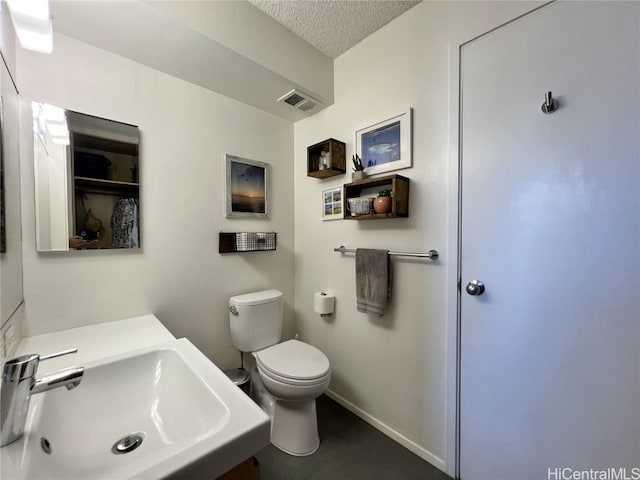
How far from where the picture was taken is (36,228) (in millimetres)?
1181

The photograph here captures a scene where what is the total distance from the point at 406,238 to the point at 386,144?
580 millimetres

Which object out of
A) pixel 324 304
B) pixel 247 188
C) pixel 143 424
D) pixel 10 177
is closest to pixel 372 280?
pixel 324 304

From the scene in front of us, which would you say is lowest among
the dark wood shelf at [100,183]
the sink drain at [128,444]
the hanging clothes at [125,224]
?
the sink drain at [128,444]

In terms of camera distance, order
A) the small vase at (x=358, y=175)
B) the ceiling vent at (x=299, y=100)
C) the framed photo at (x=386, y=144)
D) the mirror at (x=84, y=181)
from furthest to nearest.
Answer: the ceiling vent at (x=299, y=100)
the small vase at (x=358, y=175)
the framed photo at (x=386, y=144)
the mirror at (x=84, y=181)

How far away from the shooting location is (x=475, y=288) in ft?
4.04

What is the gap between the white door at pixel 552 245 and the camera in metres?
0.92

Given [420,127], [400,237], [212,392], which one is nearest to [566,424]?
[400,237]

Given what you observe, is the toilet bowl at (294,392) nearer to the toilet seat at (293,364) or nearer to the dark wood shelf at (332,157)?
the toilet seat at (293,364)

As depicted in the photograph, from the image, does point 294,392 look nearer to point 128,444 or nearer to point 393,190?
point 128,444

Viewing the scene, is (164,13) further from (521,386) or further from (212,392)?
(521,386)

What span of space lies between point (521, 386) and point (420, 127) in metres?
1.32

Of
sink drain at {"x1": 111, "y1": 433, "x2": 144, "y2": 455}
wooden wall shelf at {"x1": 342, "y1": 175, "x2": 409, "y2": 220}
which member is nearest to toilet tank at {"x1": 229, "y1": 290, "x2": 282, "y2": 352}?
wooden wall shelf at {"x1": 342, "y1": 175, "x2": 409, "y2": 220}

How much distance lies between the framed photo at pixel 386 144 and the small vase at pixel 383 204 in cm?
22

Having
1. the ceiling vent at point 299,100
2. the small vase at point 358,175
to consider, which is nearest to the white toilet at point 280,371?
the small vase at point 358,175
